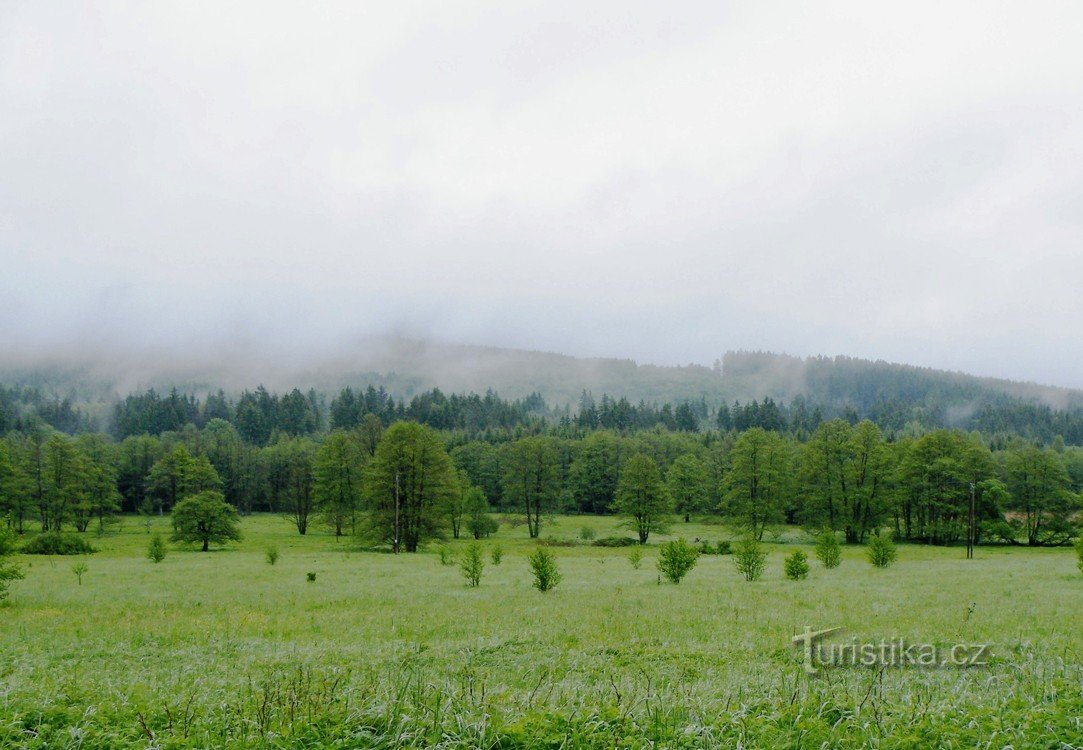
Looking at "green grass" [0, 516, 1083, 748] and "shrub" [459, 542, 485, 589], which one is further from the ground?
"green grass" [0, 516, 1083, 748]

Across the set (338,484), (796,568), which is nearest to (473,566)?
(796,568)

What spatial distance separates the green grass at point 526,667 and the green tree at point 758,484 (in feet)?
145

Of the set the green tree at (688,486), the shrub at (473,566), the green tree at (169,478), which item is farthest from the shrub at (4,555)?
the green tree at (688,486)

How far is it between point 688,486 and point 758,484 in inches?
1130

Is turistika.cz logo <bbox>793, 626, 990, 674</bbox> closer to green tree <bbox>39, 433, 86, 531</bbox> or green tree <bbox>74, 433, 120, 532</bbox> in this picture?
green tree <bbox>74, 433, 120, 532</bbox>

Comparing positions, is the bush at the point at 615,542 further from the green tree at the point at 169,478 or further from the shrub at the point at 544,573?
the green tree at the point at 169,478

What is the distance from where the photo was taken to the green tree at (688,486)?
103m

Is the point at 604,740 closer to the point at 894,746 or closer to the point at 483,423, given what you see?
the point at 894,746

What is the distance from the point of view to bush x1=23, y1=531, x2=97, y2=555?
5706cm

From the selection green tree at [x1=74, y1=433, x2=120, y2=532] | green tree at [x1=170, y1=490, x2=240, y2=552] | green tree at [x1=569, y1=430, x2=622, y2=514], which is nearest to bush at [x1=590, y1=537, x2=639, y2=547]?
green tree at [x1=170, y1=490, x2=240, y2=552]

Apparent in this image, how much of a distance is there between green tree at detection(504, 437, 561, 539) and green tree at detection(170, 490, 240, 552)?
1533 inches

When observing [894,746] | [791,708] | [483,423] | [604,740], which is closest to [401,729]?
[604,740]

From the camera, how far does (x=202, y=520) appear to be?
60531 millimetres

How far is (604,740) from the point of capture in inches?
264
